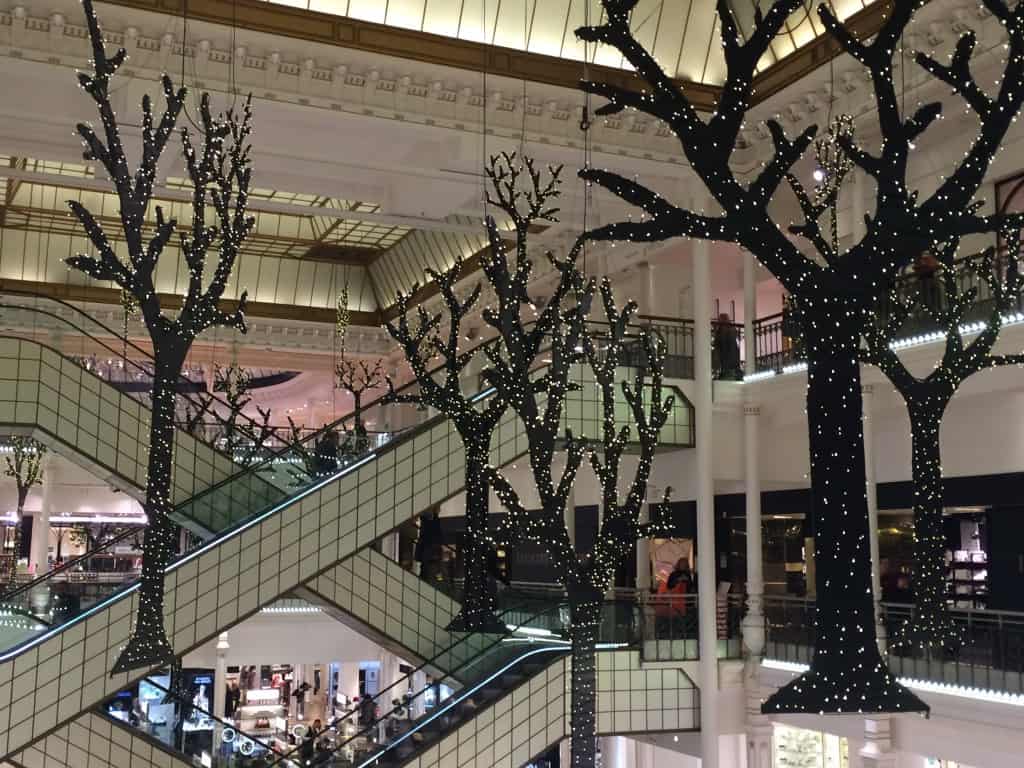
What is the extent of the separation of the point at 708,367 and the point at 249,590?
6.84 meters

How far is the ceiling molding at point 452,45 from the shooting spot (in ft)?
40.2

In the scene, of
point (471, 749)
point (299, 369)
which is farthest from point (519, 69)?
point (299, 369)

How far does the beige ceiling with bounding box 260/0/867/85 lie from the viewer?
13.3 meters

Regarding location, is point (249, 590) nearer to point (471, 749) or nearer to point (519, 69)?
point (471, 749)

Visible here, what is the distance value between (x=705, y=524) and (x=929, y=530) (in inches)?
374

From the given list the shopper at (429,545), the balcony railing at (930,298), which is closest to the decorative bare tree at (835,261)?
the balcony railing at (930,298)

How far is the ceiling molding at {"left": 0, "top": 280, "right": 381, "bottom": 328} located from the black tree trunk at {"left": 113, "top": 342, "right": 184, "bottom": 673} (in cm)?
1697

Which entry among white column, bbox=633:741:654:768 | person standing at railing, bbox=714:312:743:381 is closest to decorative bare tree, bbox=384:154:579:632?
person standing at railing, bbox=714:312:743:381

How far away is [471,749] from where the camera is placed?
13883 millimetres

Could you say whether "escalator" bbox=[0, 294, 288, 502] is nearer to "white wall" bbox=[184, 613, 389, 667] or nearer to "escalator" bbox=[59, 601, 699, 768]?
"escalator" bbox=[59, 601, 699, 768]

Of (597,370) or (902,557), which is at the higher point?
(597,370)

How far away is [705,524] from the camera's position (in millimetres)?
15477

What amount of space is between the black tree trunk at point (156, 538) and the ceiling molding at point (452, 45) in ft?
19.3

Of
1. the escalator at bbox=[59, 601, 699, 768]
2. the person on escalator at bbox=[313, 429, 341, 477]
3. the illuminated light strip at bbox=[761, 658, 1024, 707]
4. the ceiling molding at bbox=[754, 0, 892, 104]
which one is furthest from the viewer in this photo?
the person on escalator at bbox=[313, 429, 341, 477]
